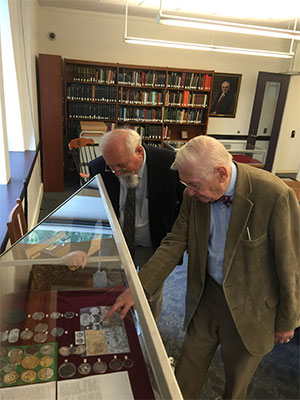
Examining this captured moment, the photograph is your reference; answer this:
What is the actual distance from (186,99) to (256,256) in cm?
596

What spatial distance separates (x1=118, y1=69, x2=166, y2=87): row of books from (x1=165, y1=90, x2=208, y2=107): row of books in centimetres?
33

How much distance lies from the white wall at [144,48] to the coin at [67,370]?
21.2 ft

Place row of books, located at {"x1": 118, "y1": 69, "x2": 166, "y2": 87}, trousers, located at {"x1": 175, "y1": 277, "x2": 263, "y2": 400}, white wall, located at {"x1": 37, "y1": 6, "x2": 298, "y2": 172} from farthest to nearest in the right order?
row of books, located at {"x1": 118, "y1": 69, "x2": 166, "y2": 87} < white wall, located at {"x1": 37, "y1": 6, "x2": 298, "y2": 172} < trousers, located at {"x1": 175, "y1": 277, "x2": 263, "y2": 400}

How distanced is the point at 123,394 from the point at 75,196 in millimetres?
975

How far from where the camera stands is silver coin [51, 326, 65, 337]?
1104 mm

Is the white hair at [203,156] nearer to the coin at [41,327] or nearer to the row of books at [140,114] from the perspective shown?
the coin at [41,327]

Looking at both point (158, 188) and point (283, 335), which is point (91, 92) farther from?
point (283, 335)

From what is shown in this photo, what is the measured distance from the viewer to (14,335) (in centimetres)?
109

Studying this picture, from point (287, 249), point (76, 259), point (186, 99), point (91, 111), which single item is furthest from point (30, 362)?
point (186, 99)

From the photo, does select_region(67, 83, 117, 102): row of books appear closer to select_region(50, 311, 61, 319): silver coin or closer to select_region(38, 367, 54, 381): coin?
select_region(50, 311, 61, 319): silver coin

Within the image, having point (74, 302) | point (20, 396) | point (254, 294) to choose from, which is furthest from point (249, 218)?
point (20, 396)

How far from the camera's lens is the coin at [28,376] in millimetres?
918

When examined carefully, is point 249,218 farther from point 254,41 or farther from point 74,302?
point 254,41

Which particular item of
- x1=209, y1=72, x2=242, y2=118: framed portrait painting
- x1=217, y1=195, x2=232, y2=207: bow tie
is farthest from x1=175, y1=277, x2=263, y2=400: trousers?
x1=209, y1=72, x2=242, y2=118: framed portrait painting
